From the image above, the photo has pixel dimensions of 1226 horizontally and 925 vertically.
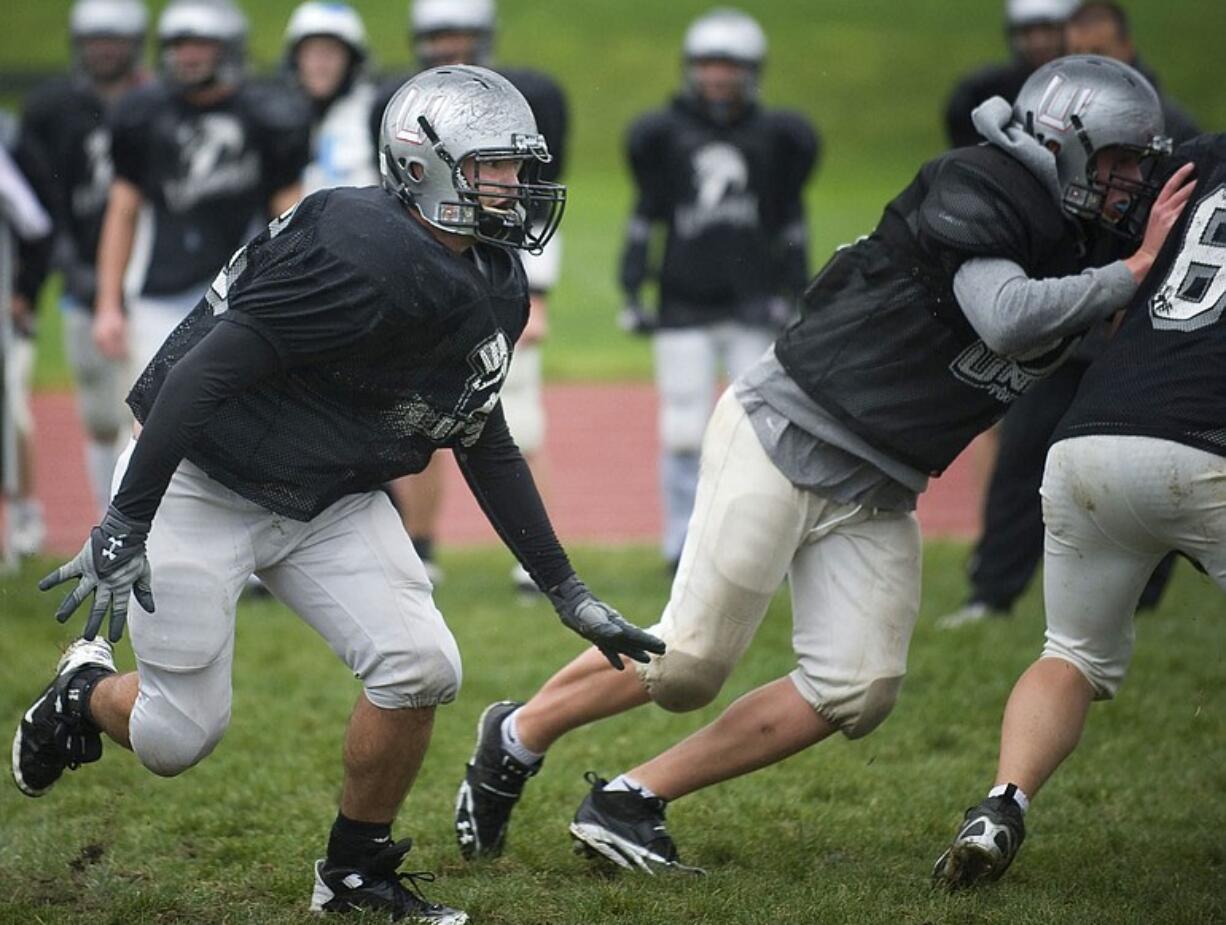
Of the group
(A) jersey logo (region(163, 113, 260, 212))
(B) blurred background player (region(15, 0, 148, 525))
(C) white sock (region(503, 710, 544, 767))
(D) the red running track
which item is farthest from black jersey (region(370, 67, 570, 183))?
(C) white sock (region(503, 710, 544, 767))

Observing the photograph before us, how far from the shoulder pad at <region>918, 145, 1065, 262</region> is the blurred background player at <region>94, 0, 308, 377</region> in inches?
160

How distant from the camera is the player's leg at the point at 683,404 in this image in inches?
315

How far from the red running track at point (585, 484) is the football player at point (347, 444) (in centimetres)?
509

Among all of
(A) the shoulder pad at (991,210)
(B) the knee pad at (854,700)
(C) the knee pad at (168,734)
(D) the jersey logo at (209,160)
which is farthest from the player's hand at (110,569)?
(D) the jersey logo at (209,160)

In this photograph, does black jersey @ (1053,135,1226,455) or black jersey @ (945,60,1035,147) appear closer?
black jersey @ (1053,135,1226,455)

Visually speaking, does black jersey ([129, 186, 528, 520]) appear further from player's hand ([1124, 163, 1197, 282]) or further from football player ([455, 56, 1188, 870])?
player's hand ([1124, 163, 1197, 282])

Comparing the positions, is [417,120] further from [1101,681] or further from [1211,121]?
[1211,121]

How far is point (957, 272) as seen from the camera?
405 cm

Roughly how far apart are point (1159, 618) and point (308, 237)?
4511 mm

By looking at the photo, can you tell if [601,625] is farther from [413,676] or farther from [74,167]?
[74,167]

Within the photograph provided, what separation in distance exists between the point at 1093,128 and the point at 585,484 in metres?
7.06

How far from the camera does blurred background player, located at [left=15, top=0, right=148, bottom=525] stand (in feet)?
27.3

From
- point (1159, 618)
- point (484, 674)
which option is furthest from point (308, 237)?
point (1159, 618)

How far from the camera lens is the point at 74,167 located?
8.55 metres
